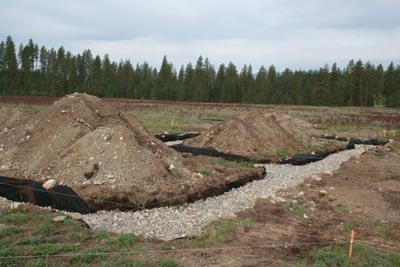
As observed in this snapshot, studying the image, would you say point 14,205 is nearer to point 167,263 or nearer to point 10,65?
point 167,263

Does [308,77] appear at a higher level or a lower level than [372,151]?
higher

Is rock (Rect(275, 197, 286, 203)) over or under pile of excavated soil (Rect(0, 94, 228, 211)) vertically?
under

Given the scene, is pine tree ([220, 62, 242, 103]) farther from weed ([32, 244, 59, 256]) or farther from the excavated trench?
weed ([32, 244, 59, 256])

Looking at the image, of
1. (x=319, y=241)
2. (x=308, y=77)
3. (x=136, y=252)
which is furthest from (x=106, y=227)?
(x=308, y=77)

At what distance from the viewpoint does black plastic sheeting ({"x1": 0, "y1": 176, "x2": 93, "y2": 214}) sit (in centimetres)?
773

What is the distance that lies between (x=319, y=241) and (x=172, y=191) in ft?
12.3

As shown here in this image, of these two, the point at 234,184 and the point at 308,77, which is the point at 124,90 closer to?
the point at 308,77

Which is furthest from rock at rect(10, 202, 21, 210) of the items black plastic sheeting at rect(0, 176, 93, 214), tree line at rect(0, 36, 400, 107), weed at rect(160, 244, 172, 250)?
tree line at rect(0, 36, 400, 107)

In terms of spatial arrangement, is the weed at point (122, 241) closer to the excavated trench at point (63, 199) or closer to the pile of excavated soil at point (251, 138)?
the excavated trench at point (63, 199)

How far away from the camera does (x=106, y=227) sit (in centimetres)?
693

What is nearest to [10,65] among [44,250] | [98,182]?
[98,182]

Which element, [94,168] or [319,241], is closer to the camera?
[319,241]

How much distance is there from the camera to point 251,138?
52.9ft

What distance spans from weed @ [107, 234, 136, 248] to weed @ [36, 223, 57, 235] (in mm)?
1130
